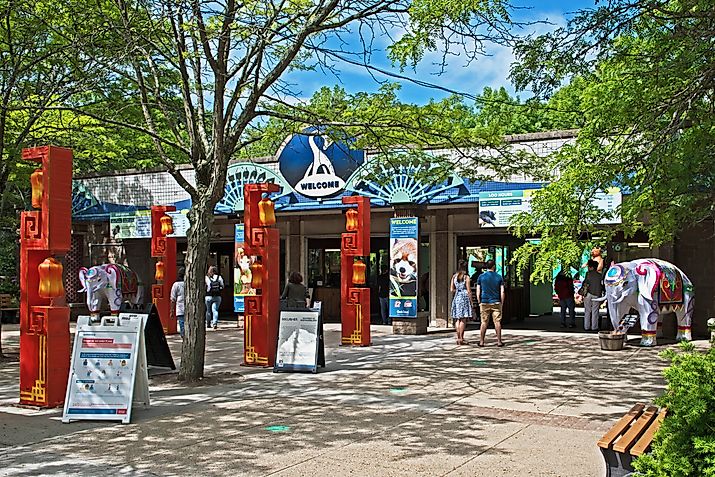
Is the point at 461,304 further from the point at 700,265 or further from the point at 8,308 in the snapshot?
the point at 8,308

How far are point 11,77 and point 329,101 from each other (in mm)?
5487

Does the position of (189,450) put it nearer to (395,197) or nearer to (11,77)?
(11,77)

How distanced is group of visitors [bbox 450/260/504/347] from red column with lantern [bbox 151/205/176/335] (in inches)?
288

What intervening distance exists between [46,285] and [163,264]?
395 inches

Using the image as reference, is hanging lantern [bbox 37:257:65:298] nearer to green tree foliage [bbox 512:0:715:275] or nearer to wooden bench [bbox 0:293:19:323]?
green tree foliage [bbox 512:0:715:275]

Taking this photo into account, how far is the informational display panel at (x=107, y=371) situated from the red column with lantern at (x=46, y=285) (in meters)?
0.52

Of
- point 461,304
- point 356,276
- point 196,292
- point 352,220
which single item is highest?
point 352,220

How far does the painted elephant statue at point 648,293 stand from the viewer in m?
15.1

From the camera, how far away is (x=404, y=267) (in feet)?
57.9

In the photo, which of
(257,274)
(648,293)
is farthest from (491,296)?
(257,274)

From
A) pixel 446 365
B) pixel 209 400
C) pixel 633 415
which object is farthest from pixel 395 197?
pixel 633 415

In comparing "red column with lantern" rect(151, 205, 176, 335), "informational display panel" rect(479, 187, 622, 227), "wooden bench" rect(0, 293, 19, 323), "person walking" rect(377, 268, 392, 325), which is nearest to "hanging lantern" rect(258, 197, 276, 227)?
"informational display panel" rect(479, 187, 622, 227)

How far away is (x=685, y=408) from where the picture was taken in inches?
151

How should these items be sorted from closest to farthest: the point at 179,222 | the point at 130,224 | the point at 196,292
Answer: the point at 196,292, the point at 179,222, the point at 130,224
